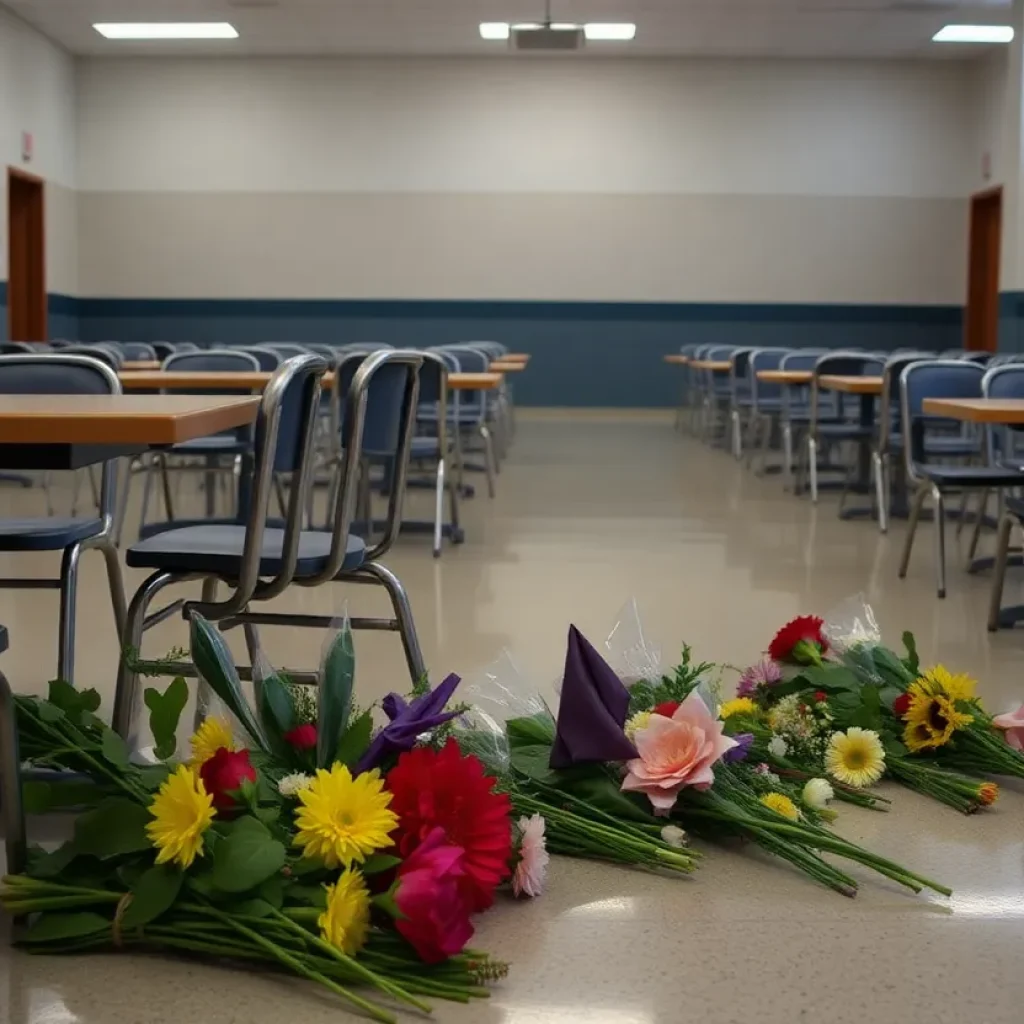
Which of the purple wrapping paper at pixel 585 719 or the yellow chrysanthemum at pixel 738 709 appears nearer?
the purple wrapping paper at pixel 585 719

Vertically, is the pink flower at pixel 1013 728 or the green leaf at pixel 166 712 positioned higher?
the green leaf at pixel 166 712

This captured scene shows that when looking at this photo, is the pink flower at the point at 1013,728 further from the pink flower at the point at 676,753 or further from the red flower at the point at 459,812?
the red flower at the point at 459,812

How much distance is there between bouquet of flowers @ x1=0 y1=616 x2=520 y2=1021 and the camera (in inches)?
60.9

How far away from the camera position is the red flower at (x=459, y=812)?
65.0 inches

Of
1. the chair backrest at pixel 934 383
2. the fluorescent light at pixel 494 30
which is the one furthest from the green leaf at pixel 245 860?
the fluorescent light at pixel 494 30

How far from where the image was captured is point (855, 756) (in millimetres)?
2256

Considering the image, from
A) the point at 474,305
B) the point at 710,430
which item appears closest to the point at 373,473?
the point at 710,430

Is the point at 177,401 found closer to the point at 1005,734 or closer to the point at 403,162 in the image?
the point at 1005,734

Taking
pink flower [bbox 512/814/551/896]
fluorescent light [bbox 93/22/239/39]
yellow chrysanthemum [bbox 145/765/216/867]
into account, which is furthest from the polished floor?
fluorescent light [bbox 93/22/239/39]

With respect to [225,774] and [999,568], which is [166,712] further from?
[999,568]

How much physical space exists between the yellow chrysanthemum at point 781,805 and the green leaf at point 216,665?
73cm

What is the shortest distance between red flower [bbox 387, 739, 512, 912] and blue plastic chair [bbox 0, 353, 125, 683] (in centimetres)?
92

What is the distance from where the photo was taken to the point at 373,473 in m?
8.38

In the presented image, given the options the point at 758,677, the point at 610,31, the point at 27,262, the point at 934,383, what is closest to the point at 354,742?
the point at 758,677
